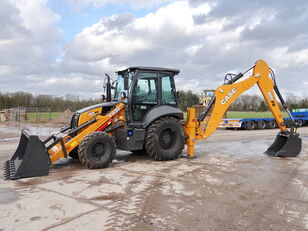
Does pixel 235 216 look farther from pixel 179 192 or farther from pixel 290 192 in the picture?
pixel 290 192

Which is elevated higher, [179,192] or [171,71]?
[171,71]

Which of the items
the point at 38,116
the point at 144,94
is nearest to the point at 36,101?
the point at 38,116

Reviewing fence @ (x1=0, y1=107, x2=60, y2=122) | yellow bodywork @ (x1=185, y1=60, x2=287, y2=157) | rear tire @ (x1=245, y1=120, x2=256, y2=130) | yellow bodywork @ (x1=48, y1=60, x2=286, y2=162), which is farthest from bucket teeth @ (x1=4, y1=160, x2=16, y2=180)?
fence @ (x1=0, y1=107, x2=60, y2=122)

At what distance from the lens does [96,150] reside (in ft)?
23.2

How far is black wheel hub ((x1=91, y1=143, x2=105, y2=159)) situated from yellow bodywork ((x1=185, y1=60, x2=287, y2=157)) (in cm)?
290

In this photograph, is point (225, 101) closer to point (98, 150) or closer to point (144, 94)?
point (144, 94)

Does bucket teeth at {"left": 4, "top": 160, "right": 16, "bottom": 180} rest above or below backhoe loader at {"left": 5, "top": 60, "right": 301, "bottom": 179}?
below

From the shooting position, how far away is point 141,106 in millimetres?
8086

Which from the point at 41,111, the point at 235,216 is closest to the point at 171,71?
the point at 235,216

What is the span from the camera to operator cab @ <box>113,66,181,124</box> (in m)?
7.94

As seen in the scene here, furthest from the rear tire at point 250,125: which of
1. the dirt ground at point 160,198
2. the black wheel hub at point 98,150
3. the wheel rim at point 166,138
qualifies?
the black wheel hub at point 98,150

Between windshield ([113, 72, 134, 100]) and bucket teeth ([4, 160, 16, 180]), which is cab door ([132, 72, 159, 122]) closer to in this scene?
windshield ([113, 72, 134, 100])

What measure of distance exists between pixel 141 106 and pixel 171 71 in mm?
1518

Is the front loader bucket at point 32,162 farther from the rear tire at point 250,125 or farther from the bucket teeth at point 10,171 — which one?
the rear tire at point 250,125
